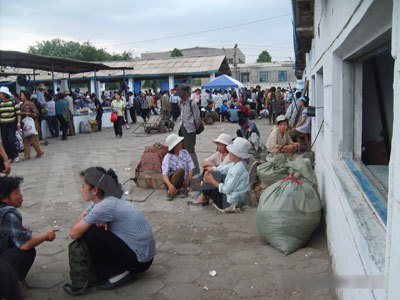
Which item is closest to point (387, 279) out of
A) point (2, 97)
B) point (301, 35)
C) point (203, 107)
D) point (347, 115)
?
point (347, 115)

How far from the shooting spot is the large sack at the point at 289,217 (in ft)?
12.8

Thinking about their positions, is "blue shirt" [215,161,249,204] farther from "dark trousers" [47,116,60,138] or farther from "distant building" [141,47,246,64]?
"distant building" [141,47,246,64]

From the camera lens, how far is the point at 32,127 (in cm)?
978

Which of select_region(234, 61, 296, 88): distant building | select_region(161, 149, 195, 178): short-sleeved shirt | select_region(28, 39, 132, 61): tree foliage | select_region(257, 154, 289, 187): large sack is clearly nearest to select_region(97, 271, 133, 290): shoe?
select_region(257, 154, 289, 187): large sack

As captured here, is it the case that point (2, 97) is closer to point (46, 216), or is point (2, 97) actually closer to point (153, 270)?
point (46, 216)

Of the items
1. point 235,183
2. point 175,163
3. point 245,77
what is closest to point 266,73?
point 245,77

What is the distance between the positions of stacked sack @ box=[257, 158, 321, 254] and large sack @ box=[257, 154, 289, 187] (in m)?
0.90

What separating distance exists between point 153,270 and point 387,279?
8.22 feet

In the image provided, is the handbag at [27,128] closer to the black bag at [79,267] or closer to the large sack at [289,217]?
the black bag at [79,267]

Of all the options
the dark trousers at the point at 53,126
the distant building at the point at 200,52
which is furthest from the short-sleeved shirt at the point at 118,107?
the distant building at the point at 200,52

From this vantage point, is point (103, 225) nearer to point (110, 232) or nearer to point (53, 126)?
point (110, 232)

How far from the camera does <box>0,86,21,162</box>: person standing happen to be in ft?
29.3

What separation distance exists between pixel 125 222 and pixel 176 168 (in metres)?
2.78

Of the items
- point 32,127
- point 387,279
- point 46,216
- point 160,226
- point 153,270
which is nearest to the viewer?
point 387,279
